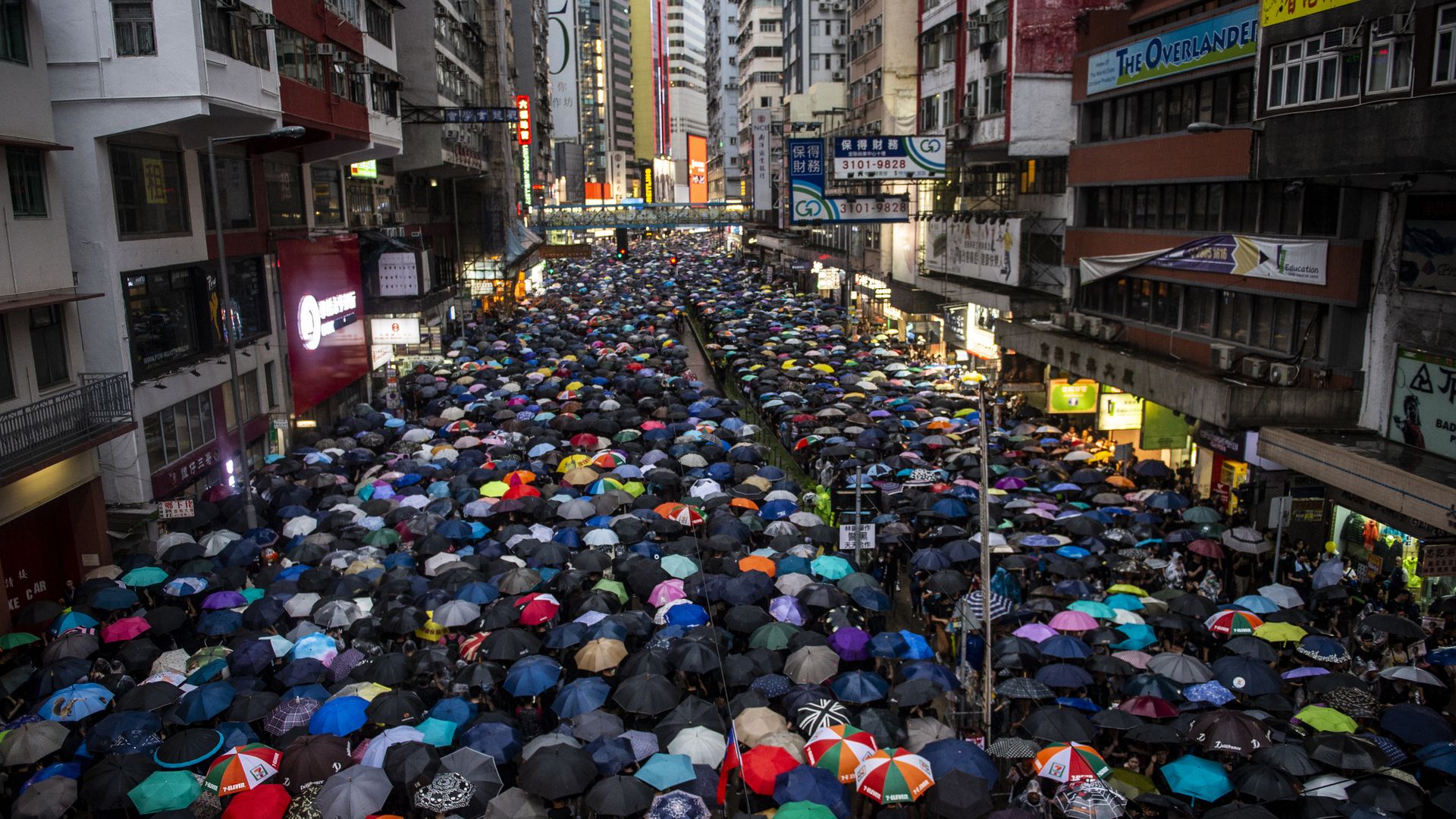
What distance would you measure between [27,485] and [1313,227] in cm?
2245

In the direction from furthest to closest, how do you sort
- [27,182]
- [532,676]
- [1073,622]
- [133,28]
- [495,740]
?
[133,28] < [27,182] < [1073,622] < [532,676] < [495,740]

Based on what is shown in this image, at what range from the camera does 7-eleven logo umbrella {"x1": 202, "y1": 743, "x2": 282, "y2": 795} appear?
38.1ft

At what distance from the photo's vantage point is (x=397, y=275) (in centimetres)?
3781

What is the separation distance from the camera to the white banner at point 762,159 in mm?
75625

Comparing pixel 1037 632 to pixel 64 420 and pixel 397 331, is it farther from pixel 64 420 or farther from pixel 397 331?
pixel 397 331

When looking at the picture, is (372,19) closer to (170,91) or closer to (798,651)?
(170,91)

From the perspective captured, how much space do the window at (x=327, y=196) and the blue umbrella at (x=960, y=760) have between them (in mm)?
27641

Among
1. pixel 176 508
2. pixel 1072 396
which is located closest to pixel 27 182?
pixel 176 508

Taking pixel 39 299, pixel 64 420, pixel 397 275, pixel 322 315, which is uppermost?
pixel 39 299

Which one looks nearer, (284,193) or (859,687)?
A: (859,687)

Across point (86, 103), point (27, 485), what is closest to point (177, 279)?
point (86, 103)

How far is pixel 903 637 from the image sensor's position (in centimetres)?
1497

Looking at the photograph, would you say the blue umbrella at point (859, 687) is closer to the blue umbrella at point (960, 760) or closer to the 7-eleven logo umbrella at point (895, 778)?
the blue umbrella at point (960, 760)

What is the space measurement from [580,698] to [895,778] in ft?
13.2
